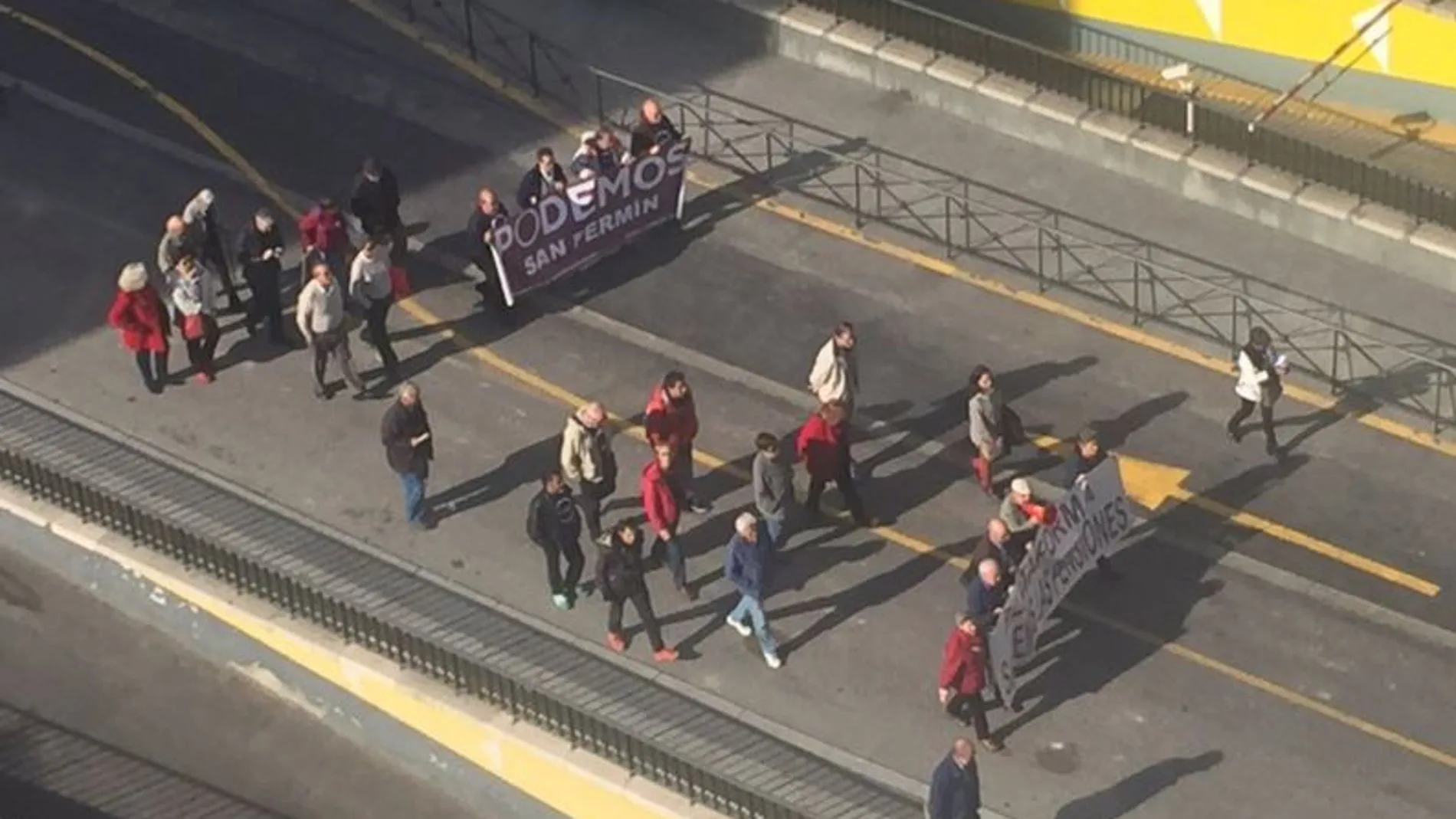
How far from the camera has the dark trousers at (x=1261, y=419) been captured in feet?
101

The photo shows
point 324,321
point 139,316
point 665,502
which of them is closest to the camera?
point 665,502

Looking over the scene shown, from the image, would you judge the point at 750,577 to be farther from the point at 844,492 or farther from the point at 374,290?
the point at 374,290

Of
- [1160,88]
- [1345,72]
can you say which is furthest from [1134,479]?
[1345,72]

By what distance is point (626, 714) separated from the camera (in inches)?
1067

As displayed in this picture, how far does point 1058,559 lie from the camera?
28.0 meters

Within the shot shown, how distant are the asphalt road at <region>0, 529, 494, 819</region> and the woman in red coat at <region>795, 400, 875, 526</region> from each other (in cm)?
469

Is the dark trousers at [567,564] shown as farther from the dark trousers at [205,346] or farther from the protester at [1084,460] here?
the dark trousers at [205,346]

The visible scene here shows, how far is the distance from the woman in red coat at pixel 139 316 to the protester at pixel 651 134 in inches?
224

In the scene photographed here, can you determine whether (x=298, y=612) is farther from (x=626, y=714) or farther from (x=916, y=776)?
(x=916, y=776)

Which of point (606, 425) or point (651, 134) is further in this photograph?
point (651, 134)

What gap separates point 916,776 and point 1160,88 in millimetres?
12694

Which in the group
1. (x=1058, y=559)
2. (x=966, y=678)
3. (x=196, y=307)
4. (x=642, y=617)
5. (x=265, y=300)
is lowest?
(x=642, y=617)

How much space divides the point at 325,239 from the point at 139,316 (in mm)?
2418

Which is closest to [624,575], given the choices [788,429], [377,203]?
[788,429]
